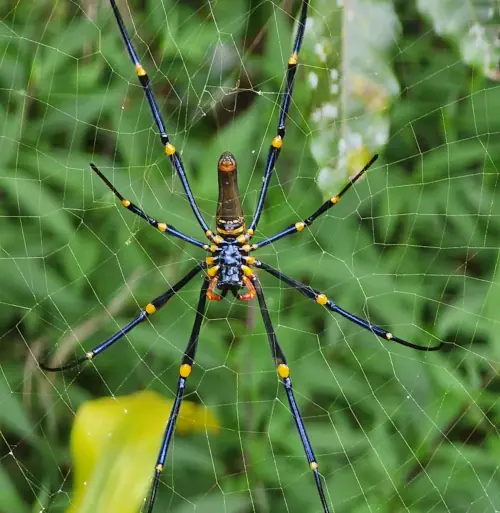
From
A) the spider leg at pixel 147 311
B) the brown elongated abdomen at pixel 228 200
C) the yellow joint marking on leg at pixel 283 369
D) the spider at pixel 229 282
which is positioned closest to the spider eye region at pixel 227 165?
the brown elongated abdomen at pixel 228 200

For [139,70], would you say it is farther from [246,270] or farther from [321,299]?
[321,299]

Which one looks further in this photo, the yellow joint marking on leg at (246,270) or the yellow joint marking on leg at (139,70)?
the yellow joint marking on leg at (246,270)

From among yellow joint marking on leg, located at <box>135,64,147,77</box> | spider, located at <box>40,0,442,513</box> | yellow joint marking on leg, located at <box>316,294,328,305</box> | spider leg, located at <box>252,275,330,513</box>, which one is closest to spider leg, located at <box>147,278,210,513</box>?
spider, located at <box>40,0,442,513</box>

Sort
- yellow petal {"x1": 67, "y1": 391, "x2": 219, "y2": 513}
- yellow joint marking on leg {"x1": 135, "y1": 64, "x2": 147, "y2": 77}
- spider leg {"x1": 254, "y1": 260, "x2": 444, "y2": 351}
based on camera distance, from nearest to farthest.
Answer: yellow petal {"x1": 67, "y1": 391, "x2": 219, "y2": 513} → yellow joint marking on leg {"x1": 135, "y1": 64, "x2": 147, "y2": 77} → spider leg {"x1": 254, "y1": 260, "x2": 444, "y2": 351}

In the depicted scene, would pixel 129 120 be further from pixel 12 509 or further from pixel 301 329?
pixel 12 509

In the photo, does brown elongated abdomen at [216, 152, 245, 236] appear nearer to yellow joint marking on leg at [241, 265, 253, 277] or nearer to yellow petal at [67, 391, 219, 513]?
yellow joint marking on leg at [241, 265, 253, 277]

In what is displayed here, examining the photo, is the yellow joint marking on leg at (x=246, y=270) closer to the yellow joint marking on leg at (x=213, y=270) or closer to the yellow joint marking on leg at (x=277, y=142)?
the yellow joint marking on leg at (x=213, y=270)
